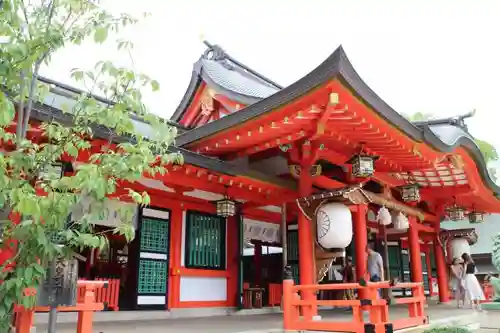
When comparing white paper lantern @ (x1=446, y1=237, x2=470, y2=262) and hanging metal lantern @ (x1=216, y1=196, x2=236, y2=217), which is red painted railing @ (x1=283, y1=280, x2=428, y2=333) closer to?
hanging metal lantern @ (x1=216, y1=196, x2=236, y2=217)

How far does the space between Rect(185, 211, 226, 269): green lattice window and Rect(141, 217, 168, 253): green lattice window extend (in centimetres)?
55

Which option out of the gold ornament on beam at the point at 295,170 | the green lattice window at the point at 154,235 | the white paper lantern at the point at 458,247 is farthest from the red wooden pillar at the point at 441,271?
the green lattice window at the point at 154,235

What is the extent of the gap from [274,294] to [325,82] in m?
7.63

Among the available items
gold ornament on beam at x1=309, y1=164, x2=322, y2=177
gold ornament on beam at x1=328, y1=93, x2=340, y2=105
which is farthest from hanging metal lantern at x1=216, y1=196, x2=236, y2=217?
gold ornament on beam at x1=328, y1=93, x2=340, y2=105

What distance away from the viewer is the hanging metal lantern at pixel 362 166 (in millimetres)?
7965

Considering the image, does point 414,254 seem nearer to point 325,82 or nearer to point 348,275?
point 348,275

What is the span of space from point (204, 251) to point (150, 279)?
141cm

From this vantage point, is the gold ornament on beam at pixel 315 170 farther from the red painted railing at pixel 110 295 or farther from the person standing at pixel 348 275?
the person standing at pixel 348 275

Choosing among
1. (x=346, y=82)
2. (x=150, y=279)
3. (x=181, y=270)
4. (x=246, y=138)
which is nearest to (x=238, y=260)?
(x=181, y=270)

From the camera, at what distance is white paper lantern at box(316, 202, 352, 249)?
7.77 metres

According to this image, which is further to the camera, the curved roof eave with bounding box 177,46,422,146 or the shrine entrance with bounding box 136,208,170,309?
the shrine entrance with bounding box 136,208,170,309

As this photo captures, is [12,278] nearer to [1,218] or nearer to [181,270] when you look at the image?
[1,218]

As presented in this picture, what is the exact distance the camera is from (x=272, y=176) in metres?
8.53

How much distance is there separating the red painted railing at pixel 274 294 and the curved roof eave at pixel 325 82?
5721mm
